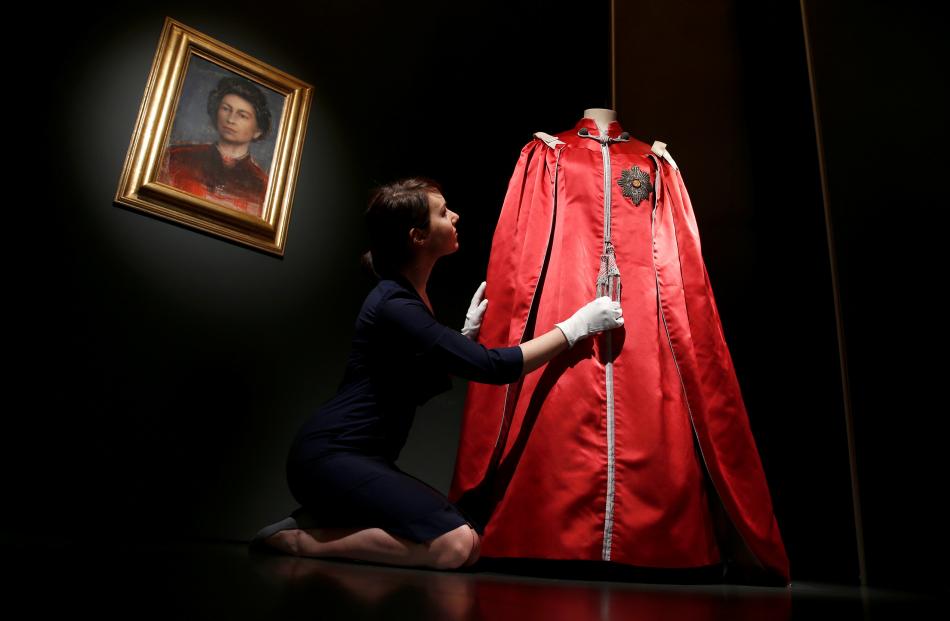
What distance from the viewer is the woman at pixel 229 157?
74.7 inches

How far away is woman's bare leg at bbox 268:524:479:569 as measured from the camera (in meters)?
1.39

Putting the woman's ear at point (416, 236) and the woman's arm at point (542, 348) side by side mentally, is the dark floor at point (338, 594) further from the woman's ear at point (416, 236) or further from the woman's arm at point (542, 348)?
the woman's ear at point (416, 236)

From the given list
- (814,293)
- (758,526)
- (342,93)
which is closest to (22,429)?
(342,93)

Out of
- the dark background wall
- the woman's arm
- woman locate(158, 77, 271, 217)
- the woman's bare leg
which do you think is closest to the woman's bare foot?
the woman's bare leg

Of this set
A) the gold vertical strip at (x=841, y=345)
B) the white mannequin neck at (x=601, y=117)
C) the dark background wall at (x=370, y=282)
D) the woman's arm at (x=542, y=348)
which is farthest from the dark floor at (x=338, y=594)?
the white mannequin neck at (x=601, y=117)

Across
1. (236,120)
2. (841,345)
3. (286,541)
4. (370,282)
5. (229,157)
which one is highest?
(236,120)

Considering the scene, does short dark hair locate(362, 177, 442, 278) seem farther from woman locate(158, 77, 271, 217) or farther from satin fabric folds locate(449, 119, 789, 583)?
woman locate(158, 77, 271, 217)

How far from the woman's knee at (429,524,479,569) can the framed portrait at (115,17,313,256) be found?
3.69ft

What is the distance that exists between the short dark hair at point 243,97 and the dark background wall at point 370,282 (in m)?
0.16

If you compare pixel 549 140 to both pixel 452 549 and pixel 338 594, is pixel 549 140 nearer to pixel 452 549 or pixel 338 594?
pixel 452 549

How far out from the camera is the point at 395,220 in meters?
1.73

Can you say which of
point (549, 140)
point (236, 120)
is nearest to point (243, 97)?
point (236, 120)

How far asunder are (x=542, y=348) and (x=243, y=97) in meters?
1.35

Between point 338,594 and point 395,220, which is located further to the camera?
point 395,220
